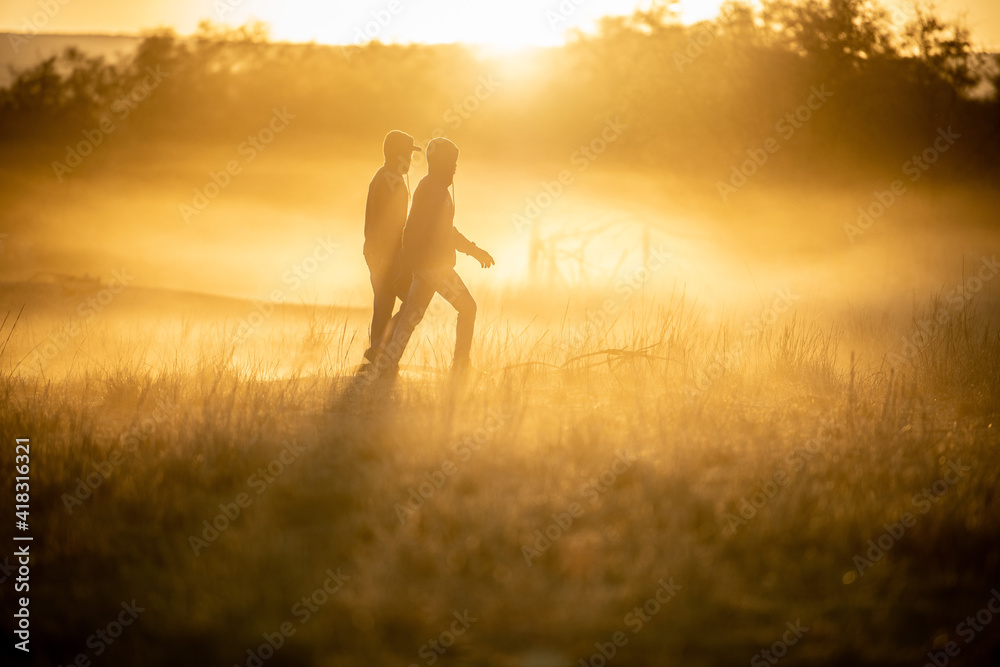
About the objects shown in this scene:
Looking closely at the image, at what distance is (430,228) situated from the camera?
25.1 ft

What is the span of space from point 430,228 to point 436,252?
0.68ft

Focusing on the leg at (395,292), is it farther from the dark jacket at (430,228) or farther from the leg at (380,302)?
the dark jacket at (430,228)

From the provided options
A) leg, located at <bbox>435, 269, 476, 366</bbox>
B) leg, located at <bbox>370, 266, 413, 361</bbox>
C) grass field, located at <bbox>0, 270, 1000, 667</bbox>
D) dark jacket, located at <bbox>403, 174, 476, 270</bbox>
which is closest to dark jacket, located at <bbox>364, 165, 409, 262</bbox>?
leg, located at <bbox>370, 266, 413, 361</bbox>

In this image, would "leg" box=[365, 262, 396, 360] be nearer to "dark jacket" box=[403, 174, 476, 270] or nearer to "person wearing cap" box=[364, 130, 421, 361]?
"person wearing cap" box=[364, 130, 421, 361]

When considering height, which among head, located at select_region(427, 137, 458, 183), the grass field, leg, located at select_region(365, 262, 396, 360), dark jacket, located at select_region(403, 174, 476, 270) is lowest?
the grass field

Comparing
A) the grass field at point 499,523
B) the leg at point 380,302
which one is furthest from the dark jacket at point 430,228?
the grass field at point 499,523

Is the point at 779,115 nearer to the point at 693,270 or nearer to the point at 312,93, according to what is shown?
the point at 693,270

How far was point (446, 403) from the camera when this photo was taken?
685 cm

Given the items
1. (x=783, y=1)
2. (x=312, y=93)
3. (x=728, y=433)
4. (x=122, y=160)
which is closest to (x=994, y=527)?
(x=728, y=433)

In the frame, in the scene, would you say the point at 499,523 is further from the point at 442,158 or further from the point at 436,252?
the point at 442,158

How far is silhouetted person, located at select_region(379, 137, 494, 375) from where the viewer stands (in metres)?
7.61

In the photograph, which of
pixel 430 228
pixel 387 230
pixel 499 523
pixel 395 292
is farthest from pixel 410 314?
pixel 499 523

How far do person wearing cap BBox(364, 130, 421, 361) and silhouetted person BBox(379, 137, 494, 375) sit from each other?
1.78 ft

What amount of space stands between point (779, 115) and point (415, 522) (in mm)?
17985
